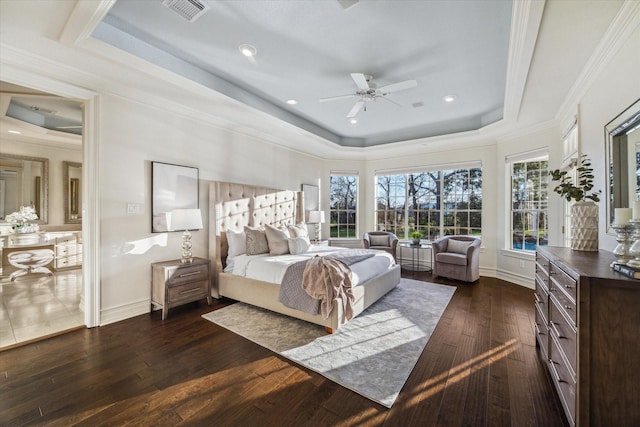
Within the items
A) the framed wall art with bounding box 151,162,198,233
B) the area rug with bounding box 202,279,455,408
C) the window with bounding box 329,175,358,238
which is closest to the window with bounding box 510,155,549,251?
the area rug with bounding box 202,279,455,408

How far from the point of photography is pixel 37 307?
3.48 m

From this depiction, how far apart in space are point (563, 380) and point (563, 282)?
622 millimetres

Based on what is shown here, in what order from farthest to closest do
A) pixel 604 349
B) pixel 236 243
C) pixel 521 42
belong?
pixel 236 243 → pixel 521 42 → pixel 604 349

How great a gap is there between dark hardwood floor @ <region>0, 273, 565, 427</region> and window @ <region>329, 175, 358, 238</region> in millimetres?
4216

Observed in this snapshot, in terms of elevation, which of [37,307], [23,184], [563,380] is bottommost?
[37,307]

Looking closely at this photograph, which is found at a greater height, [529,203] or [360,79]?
[360,79]

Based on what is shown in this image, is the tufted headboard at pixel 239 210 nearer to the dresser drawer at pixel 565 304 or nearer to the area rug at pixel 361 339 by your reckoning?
the area rug at pixel 361 339

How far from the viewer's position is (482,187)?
222 inches

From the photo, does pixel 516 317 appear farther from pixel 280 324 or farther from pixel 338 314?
pixel 280 324

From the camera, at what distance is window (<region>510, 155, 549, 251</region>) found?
4750mm

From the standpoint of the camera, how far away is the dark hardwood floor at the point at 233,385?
1746mm

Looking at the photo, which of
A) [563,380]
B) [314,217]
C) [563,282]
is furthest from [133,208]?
[563,380]

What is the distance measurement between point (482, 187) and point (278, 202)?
422 cm

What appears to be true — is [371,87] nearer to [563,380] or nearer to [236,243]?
[236,243]
